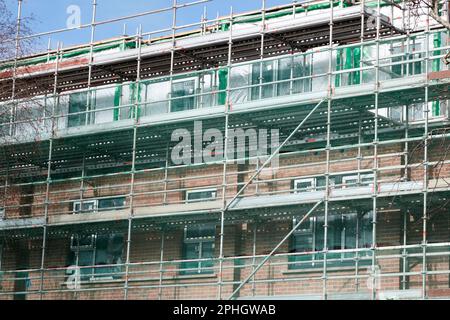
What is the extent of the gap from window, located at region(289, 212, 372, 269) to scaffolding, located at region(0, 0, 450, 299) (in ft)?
0.57

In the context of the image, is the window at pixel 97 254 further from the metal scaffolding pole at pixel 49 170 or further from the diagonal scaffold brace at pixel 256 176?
the diagonal scaffold brace at pixel 256 176

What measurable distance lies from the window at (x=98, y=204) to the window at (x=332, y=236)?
5.27m

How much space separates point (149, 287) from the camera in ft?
89.2

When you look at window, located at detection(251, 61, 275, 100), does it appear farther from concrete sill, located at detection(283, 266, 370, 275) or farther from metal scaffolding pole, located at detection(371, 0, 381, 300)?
concrete sill, located at detection(283, 266, 370, 275)

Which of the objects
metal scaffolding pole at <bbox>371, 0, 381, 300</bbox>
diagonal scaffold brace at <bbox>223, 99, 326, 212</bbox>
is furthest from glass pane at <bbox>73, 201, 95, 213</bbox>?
metal scaffolding pole at <bbox>371, 0, 381, 300</bbox>

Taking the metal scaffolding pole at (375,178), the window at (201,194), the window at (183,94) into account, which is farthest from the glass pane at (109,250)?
the metal scaffolding pole at (375,178)

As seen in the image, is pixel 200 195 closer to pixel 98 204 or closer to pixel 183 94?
pixel 183 94

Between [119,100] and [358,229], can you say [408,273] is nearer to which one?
[358,229]

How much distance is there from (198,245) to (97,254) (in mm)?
3323

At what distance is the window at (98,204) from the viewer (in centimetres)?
2958

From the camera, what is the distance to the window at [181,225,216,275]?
27891 mm

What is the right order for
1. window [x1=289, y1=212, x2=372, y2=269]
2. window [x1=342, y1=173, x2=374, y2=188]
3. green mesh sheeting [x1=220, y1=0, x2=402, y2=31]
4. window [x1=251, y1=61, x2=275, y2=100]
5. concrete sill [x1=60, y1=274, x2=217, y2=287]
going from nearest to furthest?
window [x1=342, y1=173, x2=374, y2=188], window [x1=289, y1=212, x2=372, y2=269], concrete sill [x1=60, y1=274, x2=217, y2=287], green mesh sheeting [x1=220, y1=0, x2=402, y2=31], window [x1=251, y1=61, x2=275, y2=100]

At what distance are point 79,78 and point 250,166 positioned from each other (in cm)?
670
